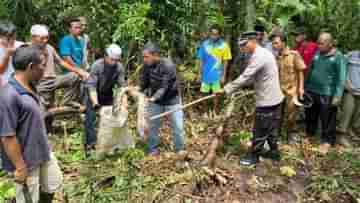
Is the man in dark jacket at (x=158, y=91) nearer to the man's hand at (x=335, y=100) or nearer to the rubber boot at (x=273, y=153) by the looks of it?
the rubber boot at (x=273, y=153)

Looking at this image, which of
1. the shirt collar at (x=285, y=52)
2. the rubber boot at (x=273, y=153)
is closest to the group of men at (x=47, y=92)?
the rubber boot at (x=273, y=153)

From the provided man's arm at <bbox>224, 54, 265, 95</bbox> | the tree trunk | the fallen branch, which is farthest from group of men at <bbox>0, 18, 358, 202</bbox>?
the tree trunk

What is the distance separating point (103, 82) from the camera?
484 centimetres

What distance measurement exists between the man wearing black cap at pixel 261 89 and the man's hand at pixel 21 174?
8.99ft

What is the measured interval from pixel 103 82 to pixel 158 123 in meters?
0.99

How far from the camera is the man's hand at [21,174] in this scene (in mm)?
2877

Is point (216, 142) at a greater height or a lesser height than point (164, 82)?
lesser

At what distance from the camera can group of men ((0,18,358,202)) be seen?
9.53 feet

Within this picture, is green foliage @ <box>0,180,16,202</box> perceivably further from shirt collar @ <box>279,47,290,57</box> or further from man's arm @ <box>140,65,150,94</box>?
shirt collar @ <box>279,47,290,57</box>

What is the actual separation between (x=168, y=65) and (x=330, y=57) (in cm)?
235

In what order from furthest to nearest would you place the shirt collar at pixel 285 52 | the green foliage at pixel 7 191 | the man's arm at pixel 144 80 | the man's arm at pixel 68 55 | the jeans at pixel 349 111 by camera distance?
the jeans at pixel 349 111, the man's arm at pixel 68 55, the shirt collar at pixel 285 52, the man's arm at pixel 144 80, the green foliage at pixel 7 191

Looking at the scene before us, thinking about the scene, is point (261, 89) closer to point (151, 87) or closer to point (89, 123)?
point (151, 87)

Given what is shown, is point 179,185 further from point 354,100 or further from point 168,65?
point 354,100

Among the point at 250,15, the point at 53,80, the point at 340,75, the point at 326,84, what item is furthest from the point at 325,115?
the point at 53,80
